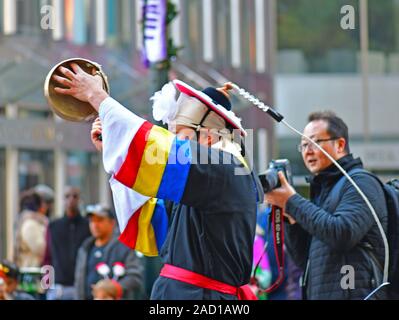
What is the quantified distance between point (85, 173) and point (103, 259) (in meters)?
11.5

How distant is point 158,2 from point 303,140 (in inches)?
235

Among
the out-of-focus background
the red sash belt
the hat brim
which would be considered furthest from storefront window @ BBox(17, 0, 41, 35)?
the red sash belt

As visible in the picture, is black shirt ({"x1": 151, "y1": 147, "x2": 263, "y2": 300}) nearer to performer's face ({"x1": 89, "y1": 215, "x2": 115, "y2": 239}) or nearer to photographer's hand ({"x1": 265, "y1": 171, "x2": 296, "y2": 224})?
photographer's hand ({"x1": 265, "y1": 171, "x2": 296, "y2": 224})

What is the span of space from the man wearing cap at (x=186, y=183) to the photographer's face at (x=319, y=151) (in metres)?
1.21

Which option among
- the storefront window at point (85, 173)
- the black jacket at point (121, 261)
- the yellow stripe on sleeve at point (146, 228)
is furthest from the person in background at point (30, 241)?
the storefront window at point (85, 173)

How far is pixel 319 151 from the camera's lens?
6969 mm

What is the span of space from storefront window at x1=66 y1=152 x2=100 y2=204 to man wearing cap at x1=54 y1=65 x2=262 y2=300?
1571 cm

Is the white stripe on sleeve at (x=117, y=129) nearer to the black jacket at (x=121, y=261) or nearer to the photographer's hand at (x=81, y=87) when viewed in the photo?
the photographer's hand at (x=81, y=87)

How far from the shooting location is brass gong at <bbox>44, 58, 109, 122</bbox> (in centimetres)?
511

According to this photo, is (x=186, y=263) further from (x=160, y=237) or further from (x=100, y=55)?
(x=100, y=55)

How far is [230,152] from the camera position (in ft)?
17.7

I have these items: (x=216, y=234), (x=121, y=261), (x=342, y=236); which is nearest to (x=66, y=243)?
(x=121, y=261)

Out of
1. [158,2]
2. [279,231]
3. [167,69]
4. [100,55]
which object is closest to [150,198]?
[279,231]

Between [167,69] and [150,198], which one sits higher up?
[167,69]
